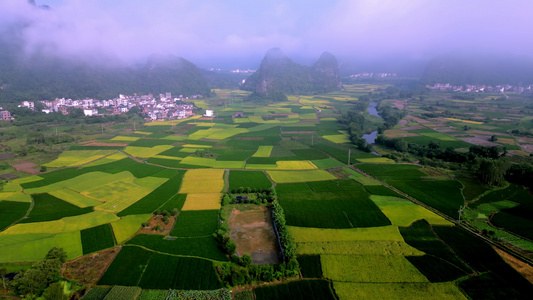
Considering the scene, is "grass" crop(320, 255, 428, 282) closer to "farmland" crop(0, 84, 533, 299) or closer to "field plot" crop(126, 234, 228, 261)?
"farmland" crop(0, 84, 533, 299)

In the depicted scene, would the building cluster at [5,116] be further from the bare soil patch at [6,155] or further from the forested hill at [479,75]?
the forested hill at [479,75]

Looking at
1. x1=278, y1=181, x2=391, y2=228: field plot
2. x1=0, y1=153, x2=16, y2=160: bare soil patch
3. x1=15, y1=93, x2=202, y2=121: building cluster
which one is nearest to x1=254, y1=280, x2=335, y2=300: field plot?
x1=278, y1=181, x2=391, y2=228: field plot

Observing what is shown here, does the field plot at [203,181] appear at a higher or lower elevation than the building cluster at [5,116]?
lower

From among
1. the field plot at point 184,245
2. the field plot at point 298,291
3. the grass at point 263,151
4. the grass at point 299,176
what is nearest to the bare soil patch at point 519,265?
the field plot at point 298,291

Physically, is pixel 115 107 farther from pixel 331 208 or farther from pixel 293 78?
pixel 331 208

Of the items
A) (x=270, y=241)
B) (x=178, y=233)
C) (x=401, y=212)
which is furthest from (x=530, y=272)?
(x=178, y=233)

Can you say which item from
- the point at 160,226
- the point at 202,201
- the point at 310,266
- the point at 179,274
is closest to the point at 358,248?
the point at 310,266

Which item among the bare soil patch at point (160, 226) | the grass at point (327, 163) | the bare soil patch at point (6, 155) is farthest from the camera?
the bare soil patch at point (6, 155)
